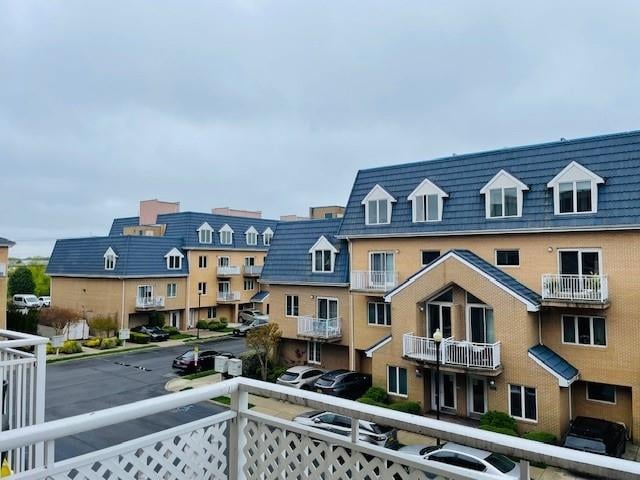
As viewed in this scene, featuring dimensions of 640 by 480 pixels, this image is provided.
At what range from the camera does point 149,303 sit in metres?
37.4

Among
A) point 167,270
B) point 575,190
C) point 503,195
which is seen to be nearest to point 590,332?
point 575,190

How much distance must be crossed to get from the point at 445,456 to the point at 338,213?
898 inches

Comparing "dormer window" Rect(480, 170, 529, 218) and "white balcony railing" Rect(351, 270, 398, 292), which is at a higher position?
"dormer window" Rect(480, 170, 529, 218)

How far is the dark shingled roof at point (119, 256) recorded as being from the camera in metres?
36.7

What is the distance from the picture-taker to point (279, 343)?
2673 cm

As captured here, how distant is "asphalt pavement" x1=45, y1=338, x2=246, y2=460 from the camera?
605 inches

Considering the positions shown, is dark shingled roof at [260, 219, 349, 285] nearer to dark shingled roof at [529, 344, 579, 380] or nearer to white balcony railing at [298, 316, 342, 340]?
white balcony railing at [298, 316, 342, 340]

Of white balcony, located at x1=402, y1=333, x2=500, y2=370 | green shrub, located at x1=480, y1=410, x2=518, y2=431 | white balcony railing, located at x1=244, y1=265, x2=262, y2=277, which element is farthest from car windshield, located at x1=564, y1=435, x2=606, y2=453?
white balcony railing, located at x1=244, y1=265, x2=262, y2=277

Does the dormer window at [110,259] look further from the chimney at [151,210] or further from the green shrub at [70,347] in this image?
the chimney at [151,210]

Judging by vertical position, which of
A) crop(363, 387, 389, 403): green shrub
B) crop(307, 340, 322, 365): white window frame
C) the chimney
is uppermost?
the chimney

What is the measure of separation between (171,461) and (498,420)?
54.4 ft

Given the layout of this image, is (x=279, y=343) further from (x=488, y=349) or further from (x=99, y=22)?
(x=99, y=22)

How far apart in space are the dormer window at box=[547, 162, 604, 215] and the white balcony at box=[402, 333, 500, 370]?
608 centimetres

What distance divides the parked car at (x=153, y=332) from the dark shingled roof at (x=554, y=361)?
27.7m
